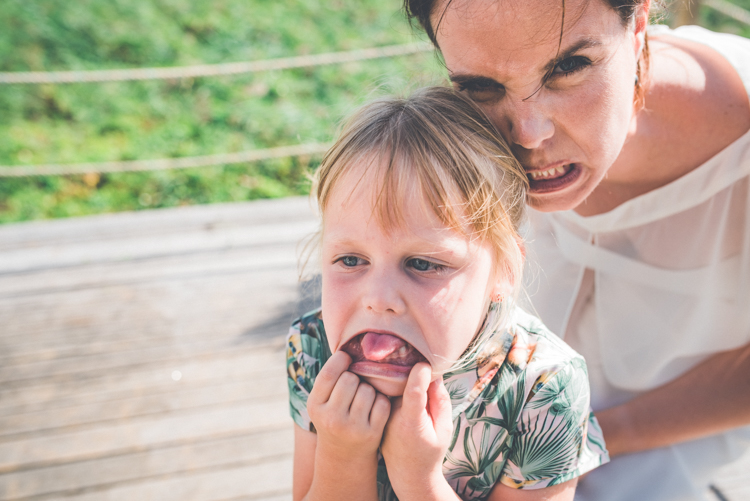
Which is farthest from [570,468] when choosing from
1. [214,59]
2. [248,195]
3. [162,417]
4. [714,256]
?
[214,59]

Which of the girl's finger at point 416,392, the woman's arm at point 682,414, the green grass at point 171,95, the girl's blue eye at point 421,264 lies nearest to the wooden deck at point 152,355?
the woman's arm at point 682,414

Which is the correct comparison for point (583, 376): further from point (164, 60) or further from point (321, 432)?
point (164, 60)

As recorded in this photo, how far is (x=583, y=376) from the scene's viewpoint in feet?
4.30

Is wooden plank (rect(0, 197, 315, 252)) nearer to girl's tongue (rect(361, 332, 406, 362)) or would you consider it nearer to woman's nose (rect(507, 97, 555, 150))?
woman's nose (rect(507, 97, 555, 150))

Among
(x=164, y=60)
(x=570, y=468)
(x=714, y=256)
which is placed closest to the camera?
(x=570, y=468)

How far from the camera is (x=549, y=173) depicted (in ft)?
4.45

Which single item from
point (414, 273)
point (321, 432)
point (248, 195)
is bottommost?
point (248, 195)

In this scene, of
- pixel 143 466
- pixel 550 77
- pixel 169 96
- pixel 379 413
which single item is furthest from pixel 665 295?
pixel 169 96

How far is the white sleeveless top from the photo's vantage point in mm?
1572

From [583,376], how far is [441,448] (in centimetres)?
41

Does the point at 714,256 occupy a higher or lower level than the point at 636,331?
higher

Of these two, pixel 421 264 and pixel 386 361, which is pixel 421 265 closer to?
pixel 421 264

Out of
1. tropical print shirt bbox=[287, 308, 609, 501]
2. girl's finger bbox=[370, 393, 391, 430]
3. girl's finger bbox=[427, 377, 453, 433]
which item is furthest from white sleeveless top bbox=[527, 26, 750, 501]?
girl's finger bbox=[370, 393, 391, 430]

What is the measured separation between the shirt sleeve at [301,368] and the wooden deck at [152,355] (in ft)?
2.68
